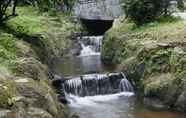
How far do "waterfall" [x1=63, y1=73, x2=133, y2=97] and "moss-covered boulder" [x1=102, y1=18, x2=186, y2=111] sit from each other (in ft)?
1.48

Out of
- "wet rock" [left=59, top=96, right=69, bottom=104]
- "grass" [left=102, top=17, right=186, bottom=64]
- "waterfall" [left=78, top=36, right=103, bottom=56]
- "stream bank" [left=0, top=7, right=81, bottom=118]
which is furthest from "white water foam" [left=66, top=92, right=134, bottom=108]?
"waterfall" [left=78, top=36, right=103, bottom=56]

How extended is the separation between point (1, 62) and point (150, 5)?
11.1m

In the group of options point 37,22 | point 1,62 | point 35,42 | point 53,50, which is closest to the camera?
point 1,62

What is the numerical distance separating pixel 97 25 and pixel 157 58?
1617cm

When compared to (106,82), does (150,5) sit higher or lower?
higher

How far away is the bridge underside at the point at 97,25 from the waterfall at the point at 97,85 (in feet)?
47.4

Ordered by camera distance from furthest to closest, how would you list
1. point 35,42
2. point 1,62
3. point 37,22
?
point 37,22 < point 35,42 < point 1,62

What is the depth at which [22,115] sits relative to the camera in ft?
28.3

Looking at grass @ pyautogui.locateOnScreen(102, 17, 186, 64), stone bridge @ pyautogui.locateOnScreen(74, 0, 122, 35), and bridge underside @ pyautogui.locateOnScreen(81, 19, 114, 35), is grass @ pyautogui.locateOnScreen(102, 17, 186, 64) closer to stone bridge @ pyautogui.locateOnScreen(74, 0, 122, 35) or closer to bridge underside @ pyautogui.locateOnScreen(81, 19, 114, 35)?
bridge underside @ pyautogui.locateOnScreen(81, 19, 114, 35)

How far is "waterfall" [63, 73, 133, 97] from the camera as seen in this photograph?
56.2ft

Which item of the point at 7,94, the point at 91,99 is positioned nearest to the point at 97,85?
the point at 91,99

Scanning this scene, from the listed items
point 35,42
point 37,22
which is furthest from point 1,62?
point 37,22

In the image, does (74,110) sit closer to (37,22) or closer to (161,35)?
(161,35)

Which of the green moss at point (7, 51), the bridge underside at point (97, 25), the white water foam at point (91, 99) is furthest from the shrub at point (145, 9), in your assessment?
the bridge underside at point (97, 25)
